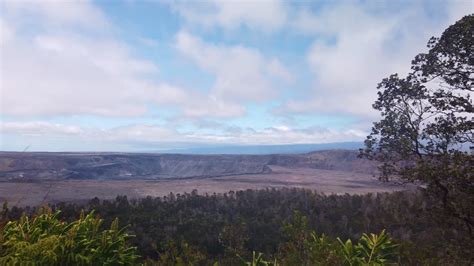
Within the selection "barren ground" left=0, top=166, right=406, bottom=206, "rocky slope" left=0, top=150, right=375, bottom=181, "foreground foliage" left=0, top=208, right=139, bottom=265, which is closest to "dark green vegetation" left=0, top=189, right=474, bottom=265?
"barren ground" left=0, top=166, right=406, bottom=206

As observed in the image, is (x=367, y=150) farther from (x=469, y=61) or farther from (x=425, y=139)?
(x=469, y=61)

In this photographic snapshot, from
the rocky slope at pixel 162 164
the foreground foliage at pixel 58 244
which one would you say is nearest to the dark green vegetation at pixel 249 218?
the foreground foliage at pixel 58 244

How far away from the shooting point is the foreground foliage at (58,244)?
443 cm

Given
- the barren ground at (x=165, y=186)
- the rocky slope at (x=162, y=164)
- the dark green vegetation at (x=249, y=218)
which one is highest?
the rocky slope at (x=162, y=164)

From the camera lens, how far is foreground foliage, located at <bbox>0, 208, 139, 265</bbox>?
4.43 metres

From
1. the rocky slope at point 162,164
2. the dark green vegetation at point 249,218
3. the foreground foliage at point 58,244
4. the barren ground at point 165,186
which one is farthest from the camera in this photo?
the rocky slope at point 162,164

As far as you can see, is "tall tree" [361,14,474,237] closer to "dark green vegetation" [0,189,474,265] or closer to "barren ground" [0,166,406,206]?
"dark green vegetation" [0,189,474,265]

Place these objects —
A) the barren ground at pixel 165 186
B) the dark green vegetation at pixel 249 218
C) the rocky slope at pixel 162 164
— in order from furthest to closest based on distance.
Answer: the rocky slope at pixel 162 164 → the barren ground at pixel 165 186 → the dark green vegetation at pixel 249 218

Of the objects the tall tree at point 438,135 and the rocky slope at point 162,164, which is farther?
the rocky slope at point 162,164

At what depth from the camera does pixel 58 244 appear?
4.53m

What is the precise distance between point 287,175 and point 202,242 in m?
40.2

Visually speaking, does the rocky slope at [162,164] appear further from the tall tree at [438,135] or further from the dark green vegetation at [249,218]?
the tall tree at [438,135]

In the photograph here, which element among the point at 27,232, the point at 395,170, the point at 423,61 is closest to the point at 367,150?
the point at 395,170

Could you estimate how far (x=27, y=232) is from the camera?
4883 mm
